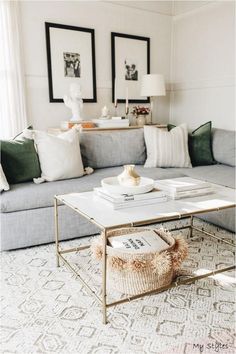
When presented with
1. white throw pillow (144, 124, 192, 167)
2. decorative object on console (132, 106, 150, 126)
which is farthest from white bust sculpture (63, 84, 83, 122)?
white throw pillow (144, 124, 192, 167)

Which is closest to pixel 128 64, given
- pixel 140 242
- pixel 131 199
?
pixel 131 199

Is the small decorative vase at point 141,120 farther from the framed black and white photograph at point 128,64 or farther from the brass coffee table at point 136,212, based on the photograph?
the brass coffee table at point 136,212

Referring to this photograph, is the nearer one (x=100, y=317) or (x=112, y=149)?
(x=100, y=317)

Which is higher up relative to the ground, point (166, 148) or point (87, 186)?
point (166, 148)

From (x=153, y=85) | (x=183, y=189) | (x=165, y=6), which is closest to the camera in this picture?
(x=183, y=189)

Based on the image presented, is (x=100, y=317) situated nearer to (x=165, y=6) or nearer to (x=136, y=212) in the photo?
(x=136, y=212)

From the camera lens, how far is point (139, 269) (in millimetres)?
1566

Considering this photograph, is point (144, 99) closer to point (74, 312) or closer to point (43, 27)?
point (43, 27)

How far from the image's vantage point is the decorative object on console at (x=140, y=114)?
4.14m

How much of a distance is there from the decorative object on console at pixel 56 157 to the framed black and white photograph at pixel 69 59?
4.62 feet

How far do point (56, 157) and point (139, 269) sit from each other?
1.26m

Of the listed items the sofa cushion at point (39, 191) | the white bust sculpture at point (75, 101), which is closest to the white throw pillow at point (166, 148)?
the sofa cushion at point (39, 191)

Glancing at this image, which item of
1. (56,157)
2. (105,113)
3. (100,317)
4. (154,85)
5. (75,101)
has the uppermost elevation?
(154,85)

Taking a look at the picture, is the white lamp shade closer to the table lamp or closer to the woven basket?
the table lamp
